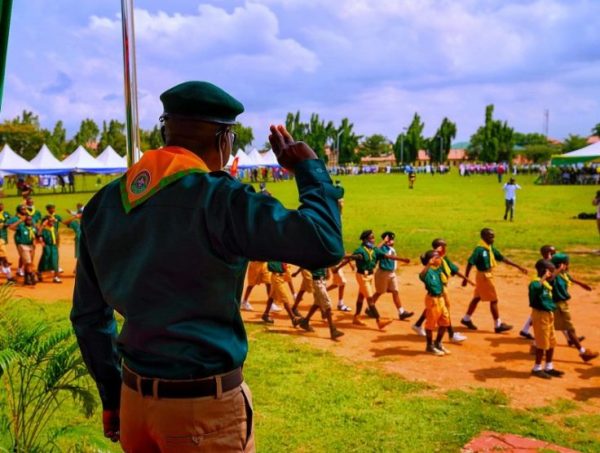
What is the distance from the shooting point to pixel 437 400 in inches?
239

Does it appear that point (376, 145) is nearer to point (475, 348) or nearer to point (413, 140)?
point (413, 140)

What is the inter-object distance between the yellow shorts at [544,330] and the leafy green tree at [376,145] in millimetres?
108973

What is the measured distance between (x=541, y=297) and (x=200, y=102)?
622 centimetres

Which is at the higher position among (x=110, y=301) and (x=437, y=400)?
(x=110, y=301)

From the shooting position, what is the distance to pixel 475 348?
26.3 ft

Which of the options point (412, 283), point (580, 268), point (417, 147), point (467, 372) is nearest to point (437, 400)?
point (467, 372)

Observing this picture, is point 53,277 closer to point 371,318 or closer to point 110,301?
point 371,318

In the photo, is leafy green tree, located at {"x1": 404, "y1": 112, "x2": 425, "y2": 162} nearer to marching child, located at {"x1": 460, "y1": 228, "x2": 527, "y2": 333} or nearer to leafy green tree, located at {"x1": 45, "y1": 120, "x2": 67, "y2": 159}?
leafy green tree, located at {"x1": 45, "y1": 120, "x2": 67, "y2": 159}

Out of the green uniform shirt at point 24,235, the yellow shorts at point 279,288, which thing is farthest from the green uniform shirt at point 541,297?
the green uniform shirt at point 24,235

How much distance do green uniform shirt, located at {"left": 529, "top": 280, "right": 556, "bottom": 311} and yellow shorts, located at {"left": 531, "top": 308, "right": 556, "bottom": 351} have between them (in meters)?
0.06

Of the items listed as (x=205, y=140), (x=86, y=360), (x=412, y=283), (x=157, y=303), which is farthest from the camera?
(x=412, y=283)

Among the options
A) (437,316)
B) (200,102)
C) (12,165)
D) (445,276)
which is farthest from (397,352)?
(12,165)

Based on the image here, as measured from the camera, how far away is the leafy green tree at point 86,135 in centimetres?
6244

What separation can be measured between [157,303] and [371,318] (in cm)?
821
